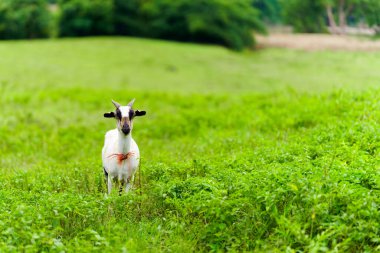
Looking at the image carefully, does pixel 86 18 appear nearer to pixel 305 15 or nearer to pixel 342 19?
pixel 305 15

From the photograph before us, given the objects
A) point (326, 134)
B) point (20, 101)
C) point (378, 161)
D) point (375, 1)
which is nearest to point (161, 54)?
point (20, 101)

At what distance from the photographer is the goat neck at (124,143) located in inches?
220

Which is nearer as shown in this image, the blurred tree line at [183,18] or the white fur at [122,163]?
the white fur at [122,163]

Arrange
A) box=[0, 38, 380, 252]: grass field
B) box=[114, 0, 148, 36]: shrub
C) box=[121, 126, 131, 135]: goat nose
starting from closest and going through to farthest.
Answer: box=[0, 38, 380, 252]: grass field, box=[121, 126, 131, 135]: goat nose, box=[114, 0, 148, 36]: shrub

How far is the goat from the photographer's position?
5555 millimetres

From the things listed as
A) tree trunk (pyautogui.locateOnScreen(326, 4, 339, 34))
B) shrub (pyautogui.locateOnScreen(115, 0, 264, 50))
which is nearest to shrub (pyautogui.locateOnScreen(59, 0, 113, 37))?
shrub (pyautogui.locateOnScreen(115, 0, 264, 50))

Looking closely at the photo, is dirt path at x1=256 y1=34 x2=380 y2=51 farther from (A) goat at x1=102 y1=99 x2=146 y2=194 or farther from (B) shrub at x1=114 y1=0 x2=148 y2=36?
(A) goat at x1=102 y1=99 x2=146 y2=194

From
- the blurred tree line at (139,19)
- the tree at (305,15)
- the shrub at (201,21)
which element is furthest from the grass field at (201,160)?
the blurred tree line at (139,19)

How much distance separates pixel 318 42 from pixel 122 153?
12116 millimetres

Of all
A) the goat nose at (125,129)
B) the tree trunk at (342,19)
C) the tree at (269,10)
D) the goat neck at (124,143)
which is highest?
the tree at (269,10)

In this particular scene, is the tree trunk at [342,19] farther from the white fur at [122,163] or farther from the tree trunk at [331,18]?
the white fur at [122,163]

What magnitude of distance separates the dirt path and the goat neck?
10.7 meters

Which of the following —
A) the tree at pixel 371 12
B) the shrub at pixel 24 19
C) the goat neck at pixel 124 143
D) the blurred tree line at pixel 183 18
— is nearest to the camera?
the goat neck at pixel 124 143

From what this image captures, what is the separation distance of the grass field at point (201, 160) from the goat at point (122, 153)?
0.21 m
